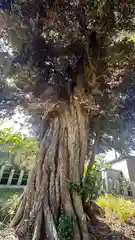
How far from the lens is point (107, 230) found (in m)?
3.27

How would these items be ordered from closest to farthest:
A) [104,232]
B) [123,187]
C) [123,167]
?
1. [104,232]
2. [123,187]
3. [123,167]

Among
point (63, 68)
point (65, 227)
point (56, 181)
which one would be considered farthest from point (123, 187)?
point (63, 68)

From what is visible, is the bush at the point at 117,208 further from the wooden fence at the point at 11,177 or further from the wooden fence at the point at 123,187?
the wooden fence at the point at 11,177

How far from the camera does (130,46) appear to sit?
459cm

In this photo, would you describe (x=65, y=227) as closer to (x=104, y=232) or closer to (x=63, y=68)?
(x=104, y=232)

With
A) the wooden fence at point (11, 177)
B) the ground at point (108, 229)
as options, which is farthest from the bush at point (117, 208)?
the wooden fence at point (11, 177)

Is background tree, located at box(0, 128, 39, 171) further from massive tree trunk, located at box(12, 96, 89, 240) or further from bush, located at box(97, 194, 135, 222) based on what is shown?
bush, located at box(97, 194, 135, 222)

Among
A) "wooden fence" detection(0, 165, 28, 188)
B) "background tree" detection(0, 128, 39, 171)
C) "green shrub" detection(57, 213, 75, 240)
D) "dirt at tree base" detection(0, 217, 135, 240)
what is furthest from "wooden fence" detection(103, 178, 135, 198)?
"green shrub" detection(57, 213, 75, 240)

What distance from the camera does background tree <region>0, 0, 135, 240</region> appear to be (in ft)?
11.5

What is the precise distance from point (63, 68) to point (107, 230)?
13.4 ft

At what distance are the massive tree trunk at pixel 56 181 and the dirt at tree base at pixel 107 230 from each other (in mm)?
214

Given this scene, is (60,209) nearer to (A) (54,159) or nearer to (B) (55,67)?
(A) (54,159)

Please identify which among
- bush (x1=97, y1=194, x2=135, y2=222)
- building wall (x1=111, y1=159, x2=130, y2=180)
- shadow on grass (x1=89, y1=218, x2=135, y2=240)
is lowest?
shadow on grass (x1=89, y1=218, x2=135, y2=240)

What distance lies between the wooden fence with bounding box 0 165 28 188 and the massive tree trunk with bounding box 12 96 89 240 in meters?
4.93
